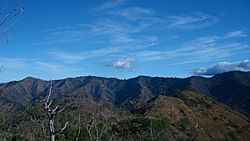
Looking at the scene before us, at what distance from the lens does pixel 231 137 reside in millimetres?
126500

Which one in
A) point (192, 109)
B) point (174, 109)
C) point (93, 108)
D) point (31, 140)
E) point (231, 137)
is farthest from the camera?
point (192, 109)

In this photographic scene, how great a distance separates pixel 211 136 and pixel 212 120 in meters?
16.1

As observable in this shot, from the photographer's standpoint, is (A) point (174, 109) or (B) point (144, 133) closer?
(B) point (144, 133)

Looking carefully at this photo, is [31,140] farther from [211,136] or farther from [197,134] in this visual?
[211,136]

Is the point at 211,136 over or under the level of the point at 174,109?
under

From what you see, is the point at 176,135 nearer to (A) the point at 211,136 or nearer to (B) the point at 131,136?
(A) the point at 211,136

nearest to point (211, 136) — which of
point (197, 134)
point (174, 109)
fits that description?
point (197, 134)

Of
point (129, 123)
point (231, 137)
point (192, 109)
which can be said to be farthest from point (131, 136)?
point (192, 109)

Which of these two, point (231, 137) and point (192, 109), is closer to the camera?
point (231, 137)

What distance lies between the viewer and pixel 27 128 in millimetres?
70312

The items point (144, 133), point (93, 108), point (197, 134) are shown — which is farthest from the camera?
point (197, 134)

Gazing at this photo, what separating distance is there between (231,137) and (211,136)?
893 cm

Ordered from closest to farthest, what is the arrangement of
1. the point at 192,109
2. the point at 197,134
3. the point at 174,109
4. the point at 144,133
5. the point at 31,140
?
the point at 31,140
the point at 144,133
the point at 197,134
the point at 174,109
the point at 192,109

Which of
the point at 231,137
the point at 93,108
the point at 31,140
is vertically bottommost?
the point at 231,137
